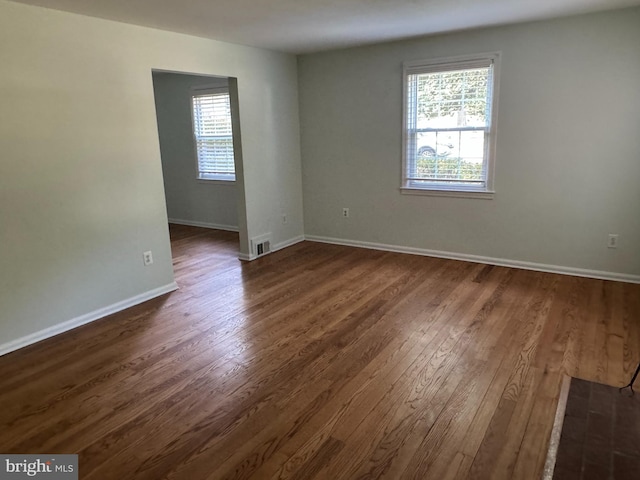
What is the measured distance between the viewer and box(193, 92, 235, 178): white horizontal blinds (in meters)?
6.47

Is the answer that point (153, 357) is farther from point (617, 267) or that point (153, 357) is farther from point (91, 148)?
point (617, 267)

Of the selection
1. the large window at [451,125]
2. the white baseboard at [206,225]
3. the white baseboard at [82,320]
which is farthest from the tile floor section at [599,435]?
the white baseboard at [206,225]

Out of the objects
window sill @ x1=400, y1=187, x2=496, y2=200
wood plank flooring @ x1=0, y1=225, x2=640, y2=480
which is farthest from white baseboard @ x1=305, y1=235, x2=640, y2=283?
window sill @ x1=400, y1=187, x2=496, y2=200

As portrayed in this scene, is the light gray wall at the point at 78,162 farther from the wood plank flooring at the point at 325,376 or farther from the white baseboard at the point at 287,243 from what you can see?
the white baseboard at the point at 287,243

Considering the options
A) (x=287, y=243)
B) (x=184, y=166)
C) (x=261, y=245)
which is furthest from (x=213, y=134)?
(x=261, y=245)

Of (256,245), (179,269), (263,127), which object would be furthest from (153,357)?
(263,127)

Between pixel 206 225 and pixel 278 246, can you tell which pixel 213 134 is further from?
pixel 278 246

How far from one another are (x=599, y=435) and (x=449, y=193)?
3159 millimetres

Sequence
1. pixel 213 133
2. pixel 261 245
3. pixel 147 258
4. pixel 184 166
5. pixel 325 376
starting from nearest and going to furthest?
pixel 325 376 < pixel 147 258 < pixel 261 245 < pixel 213 133 < pixel 184 166

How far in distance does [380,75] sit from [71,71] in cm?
312

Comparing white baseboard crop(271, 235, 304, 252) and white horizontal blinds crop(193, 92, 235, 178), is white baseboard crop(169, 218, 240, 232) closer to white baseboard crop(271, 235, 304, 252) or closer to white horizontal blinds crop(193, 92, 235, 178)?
white horizontal blinds crop(193, 92, 235, 178)

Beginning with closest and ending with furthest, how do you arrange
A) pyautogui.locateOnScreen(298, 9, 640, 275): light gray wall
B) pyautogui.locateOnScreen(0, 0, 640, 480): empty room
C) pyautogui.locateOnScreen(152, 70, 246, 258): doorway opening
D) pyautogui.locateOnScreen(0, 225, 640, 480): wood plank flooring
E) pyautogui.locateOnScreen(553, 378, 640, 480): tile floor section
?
1. pyautogui.locateOnScreen(553, 378, 640, 480): tile floor section
2. pyautogui.locateOnScreen(0, 225, 640, 480): wood plank flooring
3. pyautogui.locateOnScreen(0, 0, 640, 480): empty room
4. pyautogui.locateOnScreen(298, 9, 640, 275): light gray wall
5. pyautogui.locateOnScreen(152, 70, 246, 258): doorway opening

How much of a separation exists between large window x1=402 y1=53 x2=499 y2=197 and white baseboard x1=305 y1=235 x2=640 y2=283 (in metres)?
0.70

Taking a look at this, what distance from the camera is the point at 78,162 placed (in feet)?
11.3
